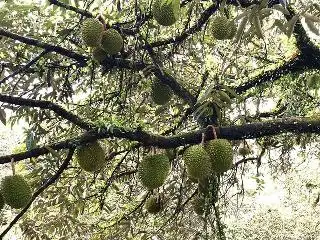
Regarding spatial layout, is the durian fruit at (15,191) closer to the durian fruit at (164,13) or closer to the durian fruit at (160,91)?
the durian fruit at (164,13)

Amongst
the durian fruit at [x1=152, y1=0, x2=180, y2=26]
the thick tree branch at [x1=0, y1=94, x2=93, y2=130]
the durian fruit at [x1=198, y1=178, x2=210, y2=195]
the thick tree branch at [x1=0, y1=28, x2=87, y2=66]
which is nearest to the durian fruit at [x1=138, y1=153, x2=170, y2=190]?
the thick tree branch at [x1=0, y1=94, x2=93, y2=130]

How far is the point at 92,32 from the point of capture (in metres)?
2.29

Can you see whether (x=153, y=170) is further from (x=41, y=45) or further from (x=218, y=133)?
(x=41, y=45)

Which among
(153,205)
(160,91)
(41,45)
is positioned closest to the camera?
(41,45)

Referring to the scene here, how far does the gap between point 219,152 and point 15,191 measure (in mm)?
788

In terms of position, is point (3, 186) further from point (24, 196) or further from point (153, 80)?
point (153, 80)

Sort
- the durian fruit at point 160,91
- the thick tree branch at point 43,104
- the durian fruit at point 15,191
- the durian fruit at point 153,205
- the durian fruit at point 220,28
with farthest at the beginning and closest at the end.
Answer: the durian fruit at point 153,205, the durian fruit at point 160,91, the durian fruit at point 220,28, the durian fruit at point 15,191, the thick tree branch at point 43,104

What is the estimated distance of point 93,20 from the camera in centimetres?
233

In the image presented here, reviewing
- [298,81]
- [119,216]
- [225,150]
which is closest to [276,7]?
[225,150]

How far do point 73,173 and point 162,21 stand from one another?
1587mm

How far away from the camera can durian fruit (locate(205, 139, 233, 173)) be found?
1.93 m

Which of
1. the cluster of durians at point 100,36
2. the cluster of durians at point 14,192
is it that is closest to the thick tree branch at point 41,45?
the cluster of durians at point 100,36

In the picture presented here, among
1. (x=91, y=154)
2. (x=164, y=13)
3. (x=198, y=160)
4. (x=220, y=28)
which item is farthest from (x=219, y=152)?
(x=220, y=28)

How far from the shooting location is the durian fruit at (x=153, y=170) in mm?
2027
